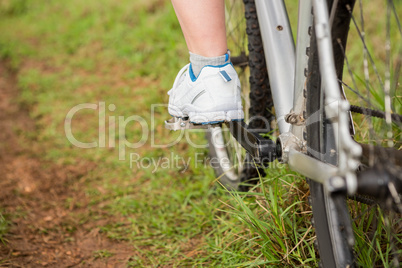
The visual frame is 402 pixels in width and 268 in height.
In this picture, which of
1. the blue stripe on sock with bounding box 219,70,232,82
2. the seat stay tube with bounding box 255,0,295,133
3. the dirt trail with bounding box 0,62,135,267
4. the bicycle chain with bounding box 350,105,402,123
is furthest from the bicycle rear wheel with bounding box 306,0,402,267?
the dirt trail with bounding box 0,62,135,267

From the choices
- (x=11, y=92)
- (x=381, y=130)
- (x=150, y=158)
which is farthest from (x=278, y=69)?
(x=11, y=92)

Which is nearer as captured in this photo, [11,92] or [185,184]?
[185,184]

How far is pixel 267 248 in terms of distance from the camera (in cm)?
132

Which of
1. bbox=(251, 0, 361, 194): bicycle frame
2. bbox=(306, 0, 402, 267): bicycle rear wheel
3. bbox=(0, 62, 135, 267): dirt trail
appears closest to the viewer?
bbox=(251, 0, 361, 194): bicycle frame

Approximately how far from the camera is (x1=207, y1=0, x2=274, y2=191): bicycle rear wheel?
1.49 m

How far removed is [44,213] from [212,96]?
1.07 m

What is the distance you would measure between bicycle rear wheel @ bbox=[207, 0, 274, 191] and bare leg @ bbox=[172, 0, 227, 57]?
0.95 feet

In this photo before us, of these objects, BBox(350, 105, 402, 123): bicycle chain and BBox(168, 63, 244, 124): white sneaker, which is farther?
BBox(168, 63, 244, 124): white sneaker

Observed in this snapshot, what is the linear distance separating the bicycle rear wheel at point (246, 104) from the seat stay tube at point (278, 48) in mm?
191

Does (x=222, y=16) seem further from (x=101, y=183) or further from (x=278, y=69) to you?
(x=101, y=183)

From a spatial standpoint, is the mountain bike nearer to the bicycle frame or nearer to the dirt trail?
the bicycle frame

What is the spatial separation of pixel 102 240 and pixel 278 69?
0.99 metres

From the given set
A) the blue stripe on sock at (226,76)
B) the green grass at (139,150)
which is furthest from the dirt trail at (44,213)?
the blue stripe on sock at (226,76)

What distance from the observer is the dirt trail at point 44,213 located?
1558mm
